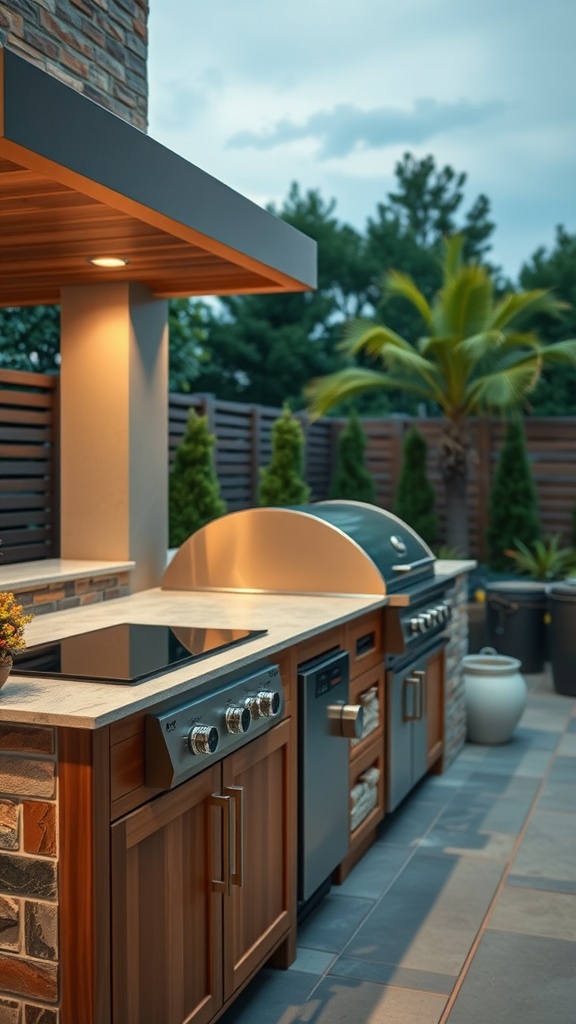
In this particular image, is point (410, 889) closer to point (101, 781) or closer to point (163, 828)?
point (163, 828)

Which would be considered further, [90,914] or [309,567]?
[309,567]

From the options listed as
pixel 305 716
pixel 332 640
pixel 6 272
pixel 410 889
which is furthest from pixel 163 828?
pixel 6 272

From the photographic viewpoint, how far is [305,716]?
10.1 ft

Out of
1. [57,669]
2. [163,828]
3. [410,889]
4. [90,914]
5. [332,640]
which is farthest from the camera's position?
[410,889]

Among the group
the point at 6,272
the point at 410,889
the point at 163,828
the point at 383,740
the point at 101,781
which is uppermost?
the point at 6,272

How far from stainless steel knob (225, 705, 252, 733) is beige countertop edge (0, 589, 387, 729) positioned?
0.10 meters

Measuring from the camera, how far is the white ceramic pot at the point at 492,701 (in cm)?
552

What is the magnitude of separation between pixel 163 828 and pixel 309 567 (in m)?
1.77

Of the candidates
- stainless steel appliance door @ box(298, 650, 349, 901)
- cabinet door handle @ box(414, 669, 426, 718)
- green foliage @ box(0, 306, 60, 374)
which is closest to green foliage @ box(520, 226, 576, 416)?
green foliage @ box(0, 306, 60, 374)

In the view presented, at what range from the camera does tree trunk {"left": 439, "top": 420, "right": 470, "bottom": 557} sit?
999 cm

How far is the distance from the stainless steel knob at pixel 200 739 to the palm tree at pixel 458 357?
24.0ft

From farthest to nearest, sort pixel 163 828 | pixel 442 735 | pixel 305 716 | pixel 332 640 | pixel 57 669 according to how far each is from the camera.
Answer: pixel 442 735, pixel 332 640, pixel 305 716, pixel 57 669, pixel 163 828

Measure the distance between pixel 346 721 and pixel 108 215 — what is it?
67.1 inches

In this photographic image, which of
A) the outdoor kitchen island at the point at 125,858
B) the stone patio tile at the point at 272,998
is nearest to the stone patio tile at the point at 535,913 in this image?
the stone patio tile at the point at 272,998
